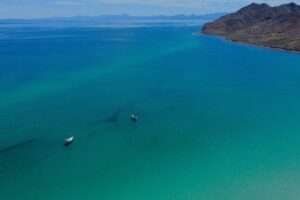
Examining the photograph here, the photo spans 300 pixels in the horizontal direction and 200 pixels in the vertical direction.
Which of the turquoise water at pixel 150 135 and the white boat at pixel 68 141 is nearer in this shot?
the turquoise water at pixel 150 135

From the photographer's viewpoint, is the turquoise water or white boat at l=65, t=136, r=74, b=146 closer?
the turquoise water

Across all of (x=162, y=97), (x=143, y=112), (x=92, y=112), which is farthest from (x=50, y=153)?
(x=162, y=97)

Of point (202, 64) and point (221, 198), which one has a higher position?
point (221, 198)

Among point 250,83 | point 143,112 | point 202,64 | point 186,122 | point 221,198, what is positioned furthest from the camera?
point 202,64

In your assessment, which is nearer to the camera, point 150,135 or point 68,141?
point 68,141

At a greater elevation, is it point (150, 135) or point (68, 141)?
point (68, 141)

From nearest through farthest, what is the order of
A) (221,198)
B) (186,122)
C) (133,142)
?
(221,198)
(133,142)
(186,122)

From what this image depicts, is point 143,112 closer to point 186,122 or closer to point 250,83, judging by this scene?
point 186,122

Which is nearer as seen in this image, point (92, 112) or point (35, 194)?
point (35, 194)
